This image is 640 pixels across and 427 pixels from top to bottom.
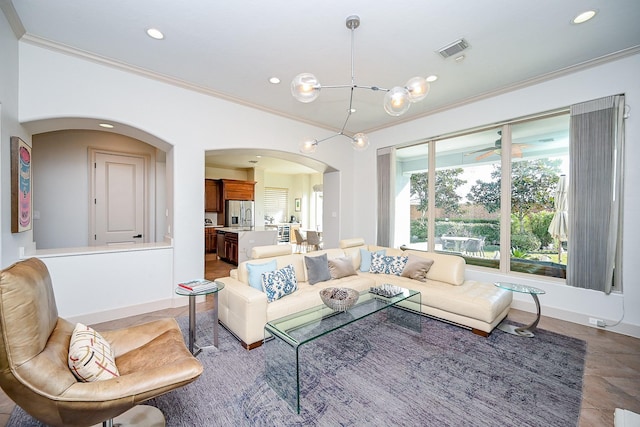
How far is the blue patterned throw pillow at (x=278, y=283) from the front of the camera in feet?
9.74

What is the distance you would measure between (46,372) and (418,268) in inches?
149

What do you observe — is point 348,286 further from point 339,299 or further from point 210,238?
point 210,238

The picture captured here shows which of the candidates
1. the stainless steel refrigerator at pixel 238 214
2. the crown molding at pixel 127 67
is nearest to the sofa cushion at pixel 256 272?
the crown molding at pixel 127 67

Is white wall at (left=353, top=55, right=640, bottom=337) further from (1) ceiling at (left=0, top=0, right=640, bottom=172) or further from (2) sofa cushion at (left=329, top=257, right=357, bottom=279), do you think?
(2) sofa cushion at (left=329, top=257, right=357, bottom=279)

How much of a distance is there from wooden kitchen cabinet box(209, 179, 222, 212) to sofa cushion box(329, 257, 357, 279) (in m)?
6.01

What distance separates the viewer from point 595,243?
3242 millimetres

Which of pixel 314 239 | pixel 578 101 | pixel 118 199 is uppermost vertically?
pixel 578 101

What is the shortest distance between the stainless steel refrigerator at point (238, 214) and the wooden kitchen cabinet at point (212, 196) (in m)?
0.37

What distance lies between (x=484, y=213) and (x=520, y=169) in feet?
2.71

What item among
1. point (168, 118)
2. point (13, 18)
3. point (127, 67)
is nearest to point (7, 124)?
point (13, 18)

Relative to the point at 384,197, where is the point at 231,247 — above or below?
below

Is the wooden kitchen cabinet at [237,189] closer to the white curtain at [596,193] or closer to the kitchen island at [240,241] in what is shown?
the kitchen island at [240,241]

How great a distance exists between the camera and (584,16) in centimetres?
246

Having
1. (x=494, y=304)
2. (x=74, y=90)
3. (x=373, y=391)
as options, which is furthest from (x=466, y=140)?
(x=74, y=90)
